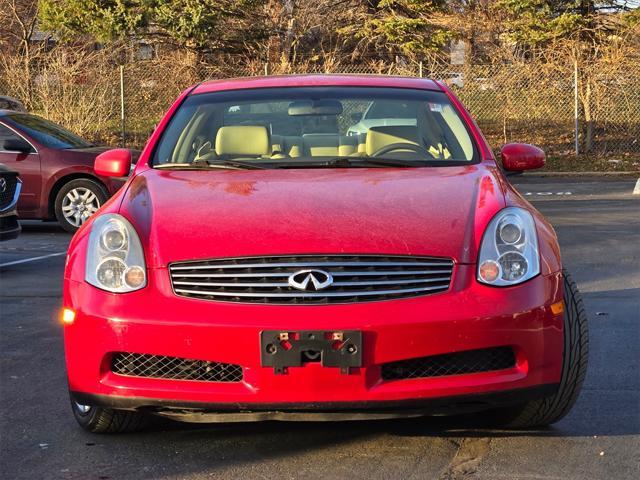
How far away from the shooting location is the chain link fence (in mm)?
22750

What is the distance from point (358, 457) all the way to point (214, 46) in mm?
23602

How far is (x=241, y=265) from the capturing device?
14.0 feet

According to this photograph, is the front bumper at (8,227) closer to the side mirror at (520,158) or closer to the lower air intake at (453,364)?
the side mirror at (520,158)

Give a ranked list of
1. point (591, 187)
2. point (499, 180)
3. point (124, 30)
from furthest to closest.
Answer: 1. point (124, 30)
2. point (591, 187)
3. point (499, 180)

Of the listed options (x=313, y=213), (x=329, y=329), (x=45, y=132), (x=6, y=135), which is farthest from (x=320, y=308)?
(x=45, y=132)

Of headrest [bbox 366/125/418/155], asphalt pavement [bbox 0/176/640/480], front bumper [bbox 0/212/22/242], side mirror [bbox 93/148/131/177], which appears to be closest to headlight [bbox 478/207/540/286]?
asphalt pavement [bbox 0/176/640/480]

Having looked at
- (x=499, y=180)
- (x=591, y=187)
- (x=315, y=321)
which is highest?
(x=499, y=180)

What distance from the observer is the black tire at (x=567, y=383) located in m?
4.52

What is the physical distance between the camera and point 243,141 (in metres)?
5.78

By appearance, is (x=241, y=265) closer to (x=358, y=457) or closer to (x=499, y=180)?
(x=358, y=457)

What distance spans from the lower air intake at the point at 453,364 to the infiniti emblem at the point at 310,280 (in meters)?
0.38

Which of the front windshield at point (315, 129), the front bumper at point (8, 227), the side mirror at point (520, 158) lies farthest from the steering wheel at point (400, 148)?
the front bumper at point (8, 227)

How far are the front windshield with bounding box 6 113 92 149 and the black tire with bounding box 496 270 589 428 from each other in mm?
9896

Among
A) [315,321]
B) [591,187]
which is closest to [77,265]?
[315,321]
